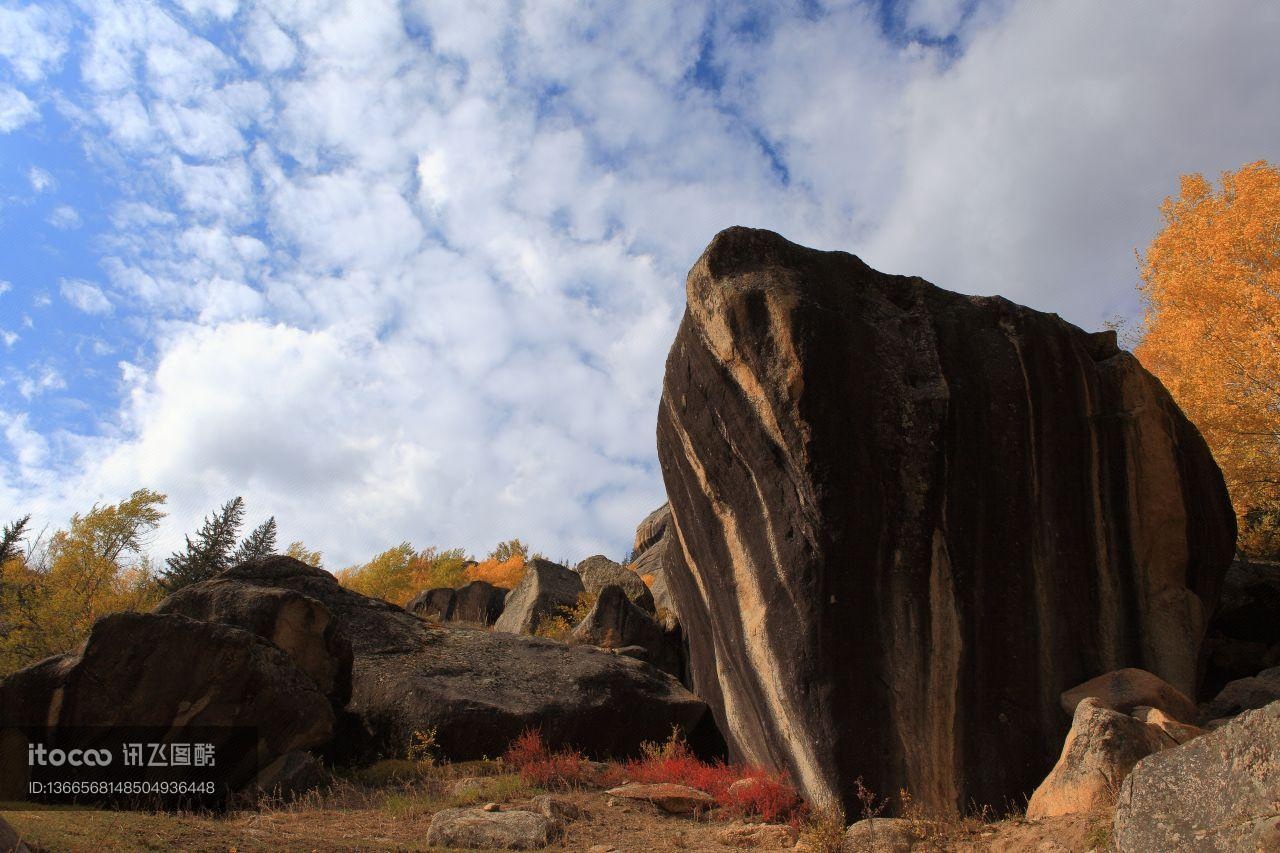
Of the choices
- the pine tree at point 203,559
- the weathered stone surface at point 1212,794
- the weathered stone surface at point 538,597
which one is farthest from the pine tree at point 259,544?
the weathered stone surface at point 1212,794

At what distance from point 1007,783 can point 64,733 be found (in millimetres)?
11687

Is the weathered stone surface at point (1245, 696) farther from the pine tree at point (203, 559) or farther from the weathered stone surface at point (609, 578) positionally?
the pine tree at point (203, 559)

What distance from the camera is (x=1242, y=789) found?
5.35 metres

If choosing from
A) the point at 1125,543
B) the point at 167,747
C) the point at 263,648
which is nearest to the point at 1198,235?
the point at 1125,543

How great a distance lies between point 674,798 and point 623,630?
8.53 m

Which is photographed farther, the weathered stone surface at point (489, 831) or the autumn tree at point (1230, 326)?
the autumn tree at point (1230, 326)

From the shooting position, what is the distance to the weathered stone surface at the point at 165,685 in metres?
11.2

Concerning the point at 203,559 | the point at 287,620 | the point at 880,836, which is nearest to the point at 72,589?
the point at 203,559

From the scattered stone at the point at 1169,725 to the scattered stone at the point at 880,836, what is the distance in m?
2.75

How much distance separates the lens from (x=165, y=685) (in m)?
11.6

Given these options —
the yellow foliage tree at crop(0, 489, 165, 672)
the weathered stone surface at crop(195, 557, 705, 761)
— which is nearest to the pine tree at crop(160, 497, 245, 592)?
the yellow foliage tree at crop(0, 489, 165, 672)

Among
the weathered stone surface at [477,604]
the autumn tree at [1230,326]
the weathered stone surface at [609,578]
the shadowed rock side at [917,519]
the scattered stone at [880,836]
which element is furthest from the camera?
the weathered stone surface at [477,604]

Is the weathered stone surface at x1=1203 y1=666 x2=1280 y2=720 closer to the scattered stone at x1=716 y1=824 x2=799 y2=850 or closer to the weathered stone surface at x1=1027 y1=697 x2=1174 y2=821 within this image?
the weathered stone surface at x1=1027 y1=697 x2=1174 y2=821

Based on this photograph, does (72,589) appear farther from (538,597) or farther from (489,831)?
(489,831)
